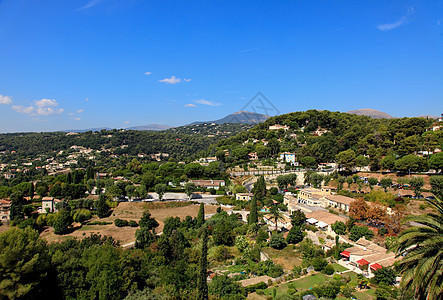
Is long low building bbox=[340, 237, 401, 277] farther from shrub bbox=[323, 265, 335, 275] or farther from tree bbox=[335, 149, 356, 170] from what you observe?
tree bbox=[335, 149, 356, 170]

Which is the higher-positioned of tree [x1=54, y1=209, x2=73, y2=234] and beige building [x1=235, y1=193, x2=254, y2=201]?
beige building [x1=235, y1=193, x2=254, y2=201]

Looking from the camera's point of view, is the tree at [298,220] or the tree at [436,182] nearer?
the tree at [298,220]

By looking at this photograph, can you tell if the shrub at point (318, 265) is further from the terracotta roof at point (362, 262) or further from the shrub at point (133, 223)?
the shrub at point (133, 223)

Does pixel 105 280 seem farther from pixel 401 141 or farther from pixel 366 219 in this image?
pixel 401 141

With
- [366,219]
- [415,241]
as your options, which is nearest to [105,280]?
[415,241]

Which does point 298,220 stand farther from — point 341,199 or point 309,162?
point 309,162

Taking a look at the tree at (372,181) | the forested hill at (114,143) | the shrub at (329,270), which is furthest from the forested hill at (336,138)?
the forested hill at (114,143)

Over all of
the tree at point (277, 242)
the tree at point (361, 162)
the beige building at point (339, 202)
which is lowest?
the tree at point (277, 242)

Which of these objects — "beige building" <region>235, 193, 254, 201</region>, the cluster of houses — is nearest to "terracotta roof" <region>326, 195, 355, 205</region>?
"beige building" <region>235, 193, 254, 201</region>
